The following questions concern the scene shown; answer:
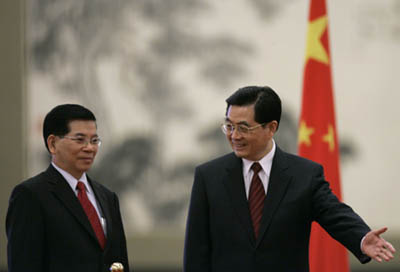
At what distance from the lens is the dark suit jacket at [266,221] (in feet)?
11.0

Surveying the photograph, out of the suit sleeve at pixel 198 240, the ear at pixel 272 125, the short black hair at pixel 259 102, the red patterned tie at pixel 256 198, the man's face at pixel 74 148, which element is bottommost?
the suit sleeve at pixel 198 240

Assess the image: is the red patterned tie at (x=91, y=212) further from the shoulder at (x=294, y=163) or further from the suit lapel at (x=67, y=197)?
the shoulder at (x=294, y=163)

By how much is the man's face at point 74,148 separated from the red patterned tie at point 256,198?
795mm

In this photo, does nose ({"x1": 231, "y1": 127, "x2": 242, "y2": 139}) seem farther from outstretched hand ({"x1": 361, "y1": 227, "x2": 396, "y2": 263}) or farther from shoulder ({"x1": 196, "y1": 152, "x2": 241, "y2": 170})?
outstretched hand ({"x1": 361, "y1": 227, "x2": 396, "y2": 263})

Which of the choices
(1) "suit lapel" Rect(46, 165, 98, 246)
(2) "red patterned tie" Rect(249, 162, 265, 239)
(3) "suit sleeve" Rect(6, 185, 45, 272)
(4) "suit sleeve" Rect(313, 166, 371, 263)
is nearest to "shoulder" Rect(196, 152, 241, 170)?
(2) "red patterned tie" Rect(249, 162, 265, 239)

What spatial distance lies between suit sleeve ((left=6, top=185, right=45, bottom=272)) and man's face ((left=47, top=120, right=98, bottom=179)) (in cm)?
25

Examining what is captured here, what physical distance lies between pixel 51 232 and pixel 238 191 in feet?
3.00

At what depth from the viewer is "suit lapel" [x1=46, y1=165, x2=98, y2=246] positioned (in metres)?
3.29

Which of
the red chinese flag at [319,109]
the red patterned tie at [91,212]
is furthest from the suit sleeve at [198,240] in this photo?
the red chinese flag at [319,109]

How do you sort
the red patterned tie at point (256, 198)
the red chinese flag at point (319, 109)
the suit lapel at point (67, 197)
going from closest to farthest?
the suit lapel at point (67, 197), the red patterned tie at point (256, 198), the red chinese flag at point (319, 109)

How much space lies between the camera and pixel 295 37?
279 inches

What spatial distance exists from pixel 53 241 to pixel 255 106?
116 centimetres

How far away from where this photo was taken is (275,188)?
3.44 metres

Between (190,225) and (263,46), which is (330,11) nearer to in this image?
(263,46)
